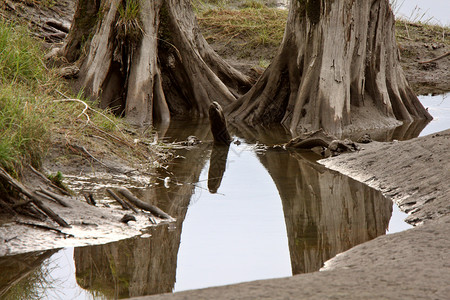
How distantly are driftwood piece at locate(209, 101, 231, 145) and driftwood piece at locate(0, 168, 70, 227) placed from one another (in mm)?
3938

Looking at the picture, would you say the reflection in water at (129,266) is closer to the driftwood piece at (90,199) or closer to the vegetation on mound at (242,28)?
the driftwood piece at (90,199)

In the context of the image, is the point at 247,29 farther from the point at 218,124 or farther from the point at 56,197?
the point at 56,197

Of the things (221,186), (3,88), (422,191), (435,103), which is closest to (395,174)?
(422,191)

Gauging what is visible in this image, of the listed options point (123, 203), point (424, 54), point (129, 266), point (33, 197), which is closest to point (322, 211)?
point (123, 203)

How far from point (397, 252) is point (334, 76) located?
582 centimetres

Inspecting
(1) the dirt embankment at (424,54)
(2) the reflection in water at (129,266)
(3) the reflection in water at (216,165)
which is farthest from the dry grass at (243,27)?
(2) the reflection in water at (129,266)

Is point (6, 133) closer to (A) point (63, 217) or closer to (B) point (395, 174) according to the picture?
(A) point (63, 217)

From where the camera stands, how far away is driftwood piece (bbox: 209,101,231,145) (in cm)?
809

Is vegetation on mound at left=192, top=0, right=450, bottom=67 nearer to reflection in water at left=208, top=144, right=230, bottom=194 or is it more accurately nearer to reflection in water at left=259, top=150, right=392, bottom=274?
reflection in water at left=208, top=144, right=230, bottom=194

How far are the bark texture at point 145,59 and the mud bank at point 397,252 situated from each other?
4158mm

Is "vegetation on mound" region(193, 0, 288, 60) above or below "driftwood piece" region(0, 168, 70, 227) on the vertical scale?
above

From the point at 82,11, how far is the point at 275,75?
127 inches

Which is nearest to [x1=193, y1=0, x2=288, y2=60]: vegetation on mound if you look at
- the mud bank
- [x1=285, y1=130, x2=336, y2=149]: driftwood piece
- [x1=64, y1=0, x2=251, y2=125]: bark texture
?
[x1=64, y1=0, x2=251, y2=125]: bark texture

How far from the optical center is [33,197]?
425cm
